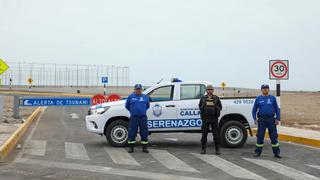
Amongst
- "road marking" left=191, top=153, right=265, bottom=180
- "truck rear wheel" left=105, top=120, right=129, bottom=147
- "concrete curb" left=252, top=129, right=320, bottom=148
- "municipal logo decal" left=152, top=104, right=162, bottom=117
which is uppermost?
"municipal logo decal" left=152, top=104, right=162, bottom=117

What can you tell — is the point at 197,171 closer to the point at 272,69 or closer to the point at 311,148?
the point at 311,148

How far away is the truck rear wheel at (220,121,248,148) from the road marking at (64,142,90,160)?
12.5 ft

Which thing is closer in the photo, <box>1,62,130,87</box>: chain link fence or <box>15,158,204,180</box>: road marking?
<box>15,158,204,180</box>: road marking

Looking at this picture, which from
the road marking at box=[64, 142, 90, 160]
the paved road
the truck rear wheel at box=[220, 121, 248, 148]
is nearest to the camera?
the paved road

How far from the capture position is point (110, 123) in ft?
43.0

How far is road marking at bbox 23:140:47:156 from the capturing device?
472 inches

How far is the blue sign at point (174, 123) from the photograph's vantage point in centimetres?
1296

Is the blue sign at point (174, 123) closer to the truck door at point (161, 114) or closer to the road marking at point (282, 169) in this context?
the truck door at point (161, 114)

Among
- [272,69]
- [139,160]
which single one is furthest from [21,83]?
[139,160]

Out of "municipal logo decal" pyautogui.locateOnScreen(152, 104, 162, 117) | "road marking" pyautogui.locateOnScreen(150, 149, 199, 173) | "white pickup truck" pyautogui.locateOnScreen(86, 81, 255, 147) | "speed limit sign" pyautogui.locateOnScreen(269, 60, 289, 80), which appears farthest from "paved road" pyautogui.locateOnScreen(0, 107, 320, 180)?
"speed limit sign" pyautogui.locateOnScreen(269, 60, 289, 80)

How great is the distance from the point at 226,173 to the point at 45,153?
199 inches

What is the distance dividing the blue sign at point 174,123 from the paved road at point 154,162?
2.03 feet

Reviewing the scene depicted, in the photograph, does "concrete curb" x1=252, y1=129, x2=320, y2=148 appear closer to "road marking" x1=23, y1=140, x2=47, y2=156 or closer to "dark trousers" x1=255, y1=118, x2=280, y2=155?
"dark trousers" x1=255, y1=118, x2=280, y2=155

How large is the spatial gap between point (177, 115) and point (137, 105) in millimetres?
1423
